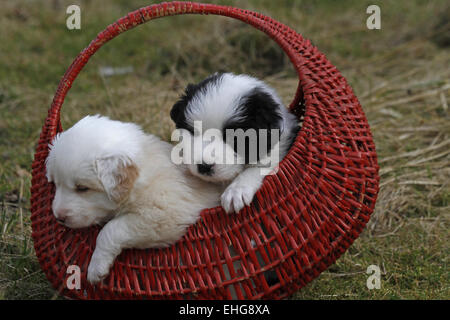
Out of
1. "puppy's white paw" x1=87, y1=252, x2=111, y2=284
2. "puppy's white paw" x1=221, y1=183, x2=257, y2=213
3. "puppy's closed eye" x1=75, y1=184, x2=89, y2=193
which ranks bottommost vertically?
"puppy's white paw" x1=87, y1=252, x2=111, y2=284

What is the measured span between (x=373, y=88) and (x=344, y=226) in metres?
3.71

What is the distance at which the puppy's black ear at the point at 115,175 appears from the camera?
2.78 meters

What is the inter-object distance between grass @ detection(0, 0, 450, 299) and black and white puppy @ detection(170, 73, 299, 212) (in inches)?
35.7

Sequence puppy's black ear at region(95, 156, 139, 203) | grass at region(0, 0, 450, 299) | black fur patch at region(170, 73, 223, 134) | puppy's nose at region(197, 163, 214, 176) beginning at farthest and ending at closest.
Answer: grass at region(0, 0, 450, 299)
black fur patch at region(170, 73, 223, 134)
puppy's nose at region(197, 163, 214, 176)
puppy's black ear at region(95, 156, 139, 203)

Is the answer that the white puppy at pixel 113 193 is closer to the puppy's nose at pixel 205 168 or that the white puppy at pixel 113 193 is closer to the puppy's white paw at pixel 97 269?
the puppy's white paw at pixel 97 269

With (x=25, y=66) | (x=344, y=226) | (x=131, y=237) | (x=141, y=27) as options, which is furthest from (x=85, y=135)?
(x=141, y=27)

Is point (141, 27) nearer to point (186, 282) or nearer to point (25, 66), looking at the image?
point (25, 66)

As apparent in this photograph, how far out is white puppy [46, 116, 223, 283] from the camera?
2.80 meters

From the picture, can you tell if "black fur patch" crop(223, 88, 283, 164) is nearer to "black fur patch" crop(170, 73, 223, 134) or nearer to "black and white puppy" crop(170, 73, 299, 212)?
"black and white puppy" crop(170, 73, 299, 212)

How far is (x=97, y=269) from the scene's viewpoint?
112 inches

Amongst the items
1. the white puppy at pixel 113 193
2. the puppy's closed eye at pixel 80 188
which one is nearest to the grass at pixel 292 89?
the white puppy at pixel 113 193

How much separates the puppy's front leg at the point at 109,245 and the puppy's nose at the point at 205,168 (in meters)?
0.46

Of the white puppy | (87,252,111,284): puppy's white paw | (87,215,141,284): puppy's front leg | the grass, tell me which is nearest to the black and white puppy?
the white puppy

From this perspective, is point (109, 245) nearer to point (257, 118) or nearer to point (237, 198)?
point (237, 198)
